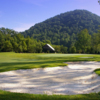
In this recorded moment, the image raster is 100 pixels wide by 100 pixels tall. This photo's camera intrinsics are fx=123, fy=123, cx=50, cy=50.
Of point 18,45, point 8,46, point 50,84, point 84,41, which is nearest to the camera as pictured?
point 50,84

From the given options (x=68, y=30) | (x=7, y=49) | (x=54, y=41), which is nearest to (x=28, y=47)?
(x=7, y=49)

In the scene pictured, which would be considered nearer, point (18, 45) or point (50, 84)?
point (50, 84)

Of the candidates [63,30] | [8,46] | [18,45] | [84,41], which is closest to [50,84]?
[8,46]

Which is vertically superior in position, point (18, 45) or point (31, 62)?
point (18, 45)

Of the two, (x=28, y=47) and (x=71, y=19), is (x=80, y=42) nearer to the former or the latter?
(x=28, y=47)

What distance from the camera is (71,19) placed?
191 metres

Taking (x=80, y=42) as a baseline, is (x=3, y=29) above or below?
above

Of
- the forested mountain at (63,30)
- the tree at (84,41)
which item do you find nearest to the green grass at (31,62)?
the tree at (84,41)

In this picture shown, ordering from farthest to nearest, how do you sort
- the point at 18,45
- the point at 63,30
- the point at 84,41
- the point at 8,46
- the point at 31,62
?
the point at 63,30 < the point at 84,41 < the point at 18,45 < the point at 8,46 < the point at 31,62

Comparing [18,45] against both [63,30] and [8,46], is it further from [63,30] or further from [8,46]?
[63,30]

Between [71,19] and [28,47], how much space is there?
140 m

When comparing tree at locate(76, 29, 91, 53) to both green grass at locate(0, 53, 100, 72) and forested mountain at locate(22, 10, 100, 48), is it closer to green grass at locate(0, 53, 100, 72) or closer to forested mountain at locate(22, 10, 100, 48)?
forested mountain at locate(22, 10, 100, 48)

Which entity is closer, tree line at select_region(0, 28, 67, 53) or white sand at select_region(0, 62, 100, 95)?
white sand at select_region(0, 62, 100, 95)

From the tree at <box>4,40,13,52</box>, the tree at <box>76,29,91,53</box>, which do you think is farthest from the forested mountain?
the tree at <box>4,40,13,52</box>
